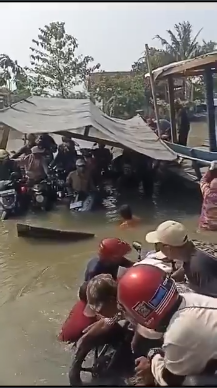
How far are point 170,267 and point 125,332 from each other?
0.54m

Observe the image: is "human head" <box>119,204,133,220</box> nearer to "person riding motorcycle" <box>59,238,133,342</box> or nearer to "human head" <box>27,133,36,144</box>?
"human head" <box>27,133,36,144</box>

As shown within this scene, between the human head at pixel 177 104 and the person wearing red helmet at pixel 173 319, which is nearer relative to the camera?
the person wearing red helmet at pixel 173 319

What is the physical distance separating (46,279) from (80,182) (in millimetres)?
3540

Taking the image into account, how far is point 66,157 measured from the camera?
971 cm

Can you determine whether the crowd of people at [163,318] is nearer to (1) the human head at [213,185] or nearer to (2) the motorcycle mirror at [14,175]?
(1) the human head at [213,185]

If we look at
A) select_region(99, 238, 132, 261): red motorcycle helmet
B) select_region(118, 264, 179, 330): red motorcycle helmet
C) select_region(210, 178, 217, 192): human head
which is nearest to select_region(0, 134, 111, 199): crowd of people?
select_region(210, 178, 217, 192): human head

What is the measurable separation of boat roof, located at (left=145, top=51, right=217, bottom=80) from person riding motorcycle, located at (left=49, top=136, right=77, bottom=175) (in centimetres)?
233

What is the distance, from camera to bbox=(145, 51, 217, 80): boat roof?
8305 mm

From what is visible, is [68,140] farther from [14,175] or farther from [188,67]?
[188,67]

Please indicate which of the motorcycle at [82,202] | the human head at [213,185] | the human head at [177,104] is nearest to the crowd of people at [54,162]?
the motorcycle at [82,202]

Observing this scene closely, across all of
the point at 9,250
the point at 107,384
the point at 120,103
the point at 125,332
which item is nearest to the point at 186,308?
the point at 125,332

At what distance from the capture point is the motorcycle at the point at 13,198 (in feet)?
28.0

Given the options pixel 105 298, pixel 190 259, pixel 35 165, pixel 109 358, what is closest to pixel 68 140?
pixel 35 165

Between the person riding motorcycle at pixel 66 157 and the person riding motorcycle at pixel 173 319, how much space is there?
24.9ft
